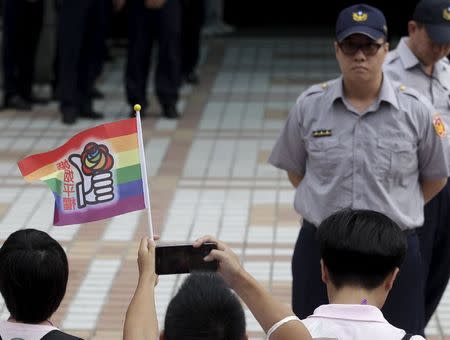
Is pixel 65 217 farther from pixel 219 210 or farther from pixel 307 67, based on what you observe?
pixel 307 67

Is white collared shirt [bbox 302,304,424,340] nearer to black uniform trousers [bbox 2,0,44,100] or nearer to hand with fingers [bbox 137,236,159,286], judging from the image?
hand with fingers [bbox 137,236,159,286]

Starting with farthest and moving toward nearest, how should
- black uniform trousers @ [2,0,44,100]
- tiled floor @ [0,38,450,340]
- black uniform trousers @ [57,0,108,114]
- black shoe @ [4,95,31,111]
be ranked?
black shoe @ [4,95,31,111], black uniform trousers @ [2,0,44,100], black uniform trousers @ [57,0,108,114], tiled floor @ [0,38,450,340]

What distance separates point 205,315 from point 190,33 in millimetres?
9668

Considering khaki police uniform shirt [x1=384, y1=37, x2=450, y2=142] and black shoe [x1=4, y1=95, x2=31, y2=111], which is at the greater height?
khaki police uniform shirt [x1=384, y1=37, x2=450, y2=142]

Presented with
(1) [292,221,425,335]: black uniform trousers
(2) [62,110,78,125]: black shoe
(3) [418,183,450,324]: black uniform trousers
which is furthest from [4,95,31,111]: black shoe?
(1) [292,221,425,335]: black uniform trousers

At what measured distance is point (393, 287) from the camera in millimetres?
4762

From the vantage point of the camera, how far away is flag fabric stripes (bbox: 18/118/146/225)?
147 inches

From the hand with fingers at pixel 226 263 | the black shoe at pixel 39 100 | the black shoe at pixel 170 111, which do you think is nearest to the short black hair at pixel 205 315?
the hand with fingers at pixel 226 263

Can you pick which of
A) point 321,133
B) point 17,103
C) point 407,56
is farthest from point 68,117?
point 321,133

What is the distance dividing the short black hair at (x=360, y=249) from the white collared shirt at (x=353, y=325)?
8 cm

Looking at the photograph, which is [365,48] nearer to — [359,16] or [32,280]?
[359,16]

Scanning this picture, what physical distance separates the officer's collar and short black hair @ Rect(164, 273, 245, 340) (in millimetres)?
2549

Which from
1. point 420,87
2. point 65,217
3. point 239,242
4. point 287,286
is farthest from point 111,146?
point 239,242

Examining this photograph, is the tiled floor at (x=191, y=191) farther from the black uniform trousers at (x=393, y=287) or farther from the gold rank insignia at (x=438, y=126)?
the gold rank insignia at (x=438, y=126)
